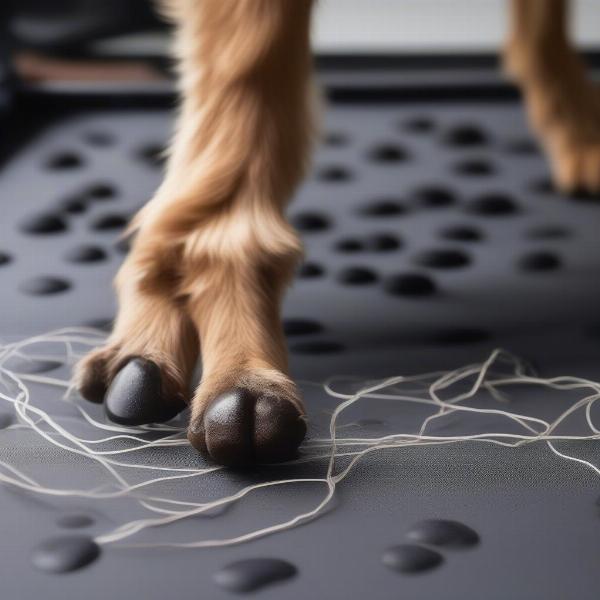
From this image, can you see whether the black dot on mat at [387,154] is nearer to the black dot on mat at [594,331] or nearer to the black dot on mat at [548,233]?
the black dot on mat at [548,233]

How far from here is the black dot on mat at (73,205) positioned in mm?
1388

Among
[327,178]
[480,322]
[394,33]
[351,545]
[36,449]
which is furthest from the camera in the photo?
[394,33]

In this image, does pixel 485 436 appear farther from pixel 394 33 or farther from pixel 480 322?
pixel 394 33

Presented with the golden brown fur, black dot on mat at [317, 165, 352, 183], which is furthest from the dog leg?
black dot on mat at [317, 165, 352, 183]

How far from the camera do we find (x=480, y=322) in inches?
42.7

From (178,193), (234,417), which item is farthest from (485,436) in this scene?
(178,193)

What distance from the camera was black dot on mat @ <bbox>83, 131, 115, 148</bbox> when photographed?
5.48ft

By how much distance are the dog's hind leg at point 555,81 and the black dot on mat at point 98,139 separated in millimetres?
670

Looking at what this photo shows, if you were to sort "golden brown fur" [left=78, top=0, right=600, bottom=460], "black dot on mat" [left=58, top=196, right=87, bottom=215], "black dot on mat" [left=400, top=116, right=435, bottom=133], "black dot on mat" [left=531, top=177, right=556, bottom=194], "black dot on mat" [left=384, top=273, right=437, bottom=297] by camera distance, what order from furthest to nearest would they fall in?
"black dot on mat" [left=400, top=116, right=435, bottom=133], "black dot on mat" [left=531, top=177, right=556, bottom=194], "black dot on mat" [left=58, top=196, right=87, bottom=215], "black dot on mat" [left=384, top=273, right=437, bottom=297], "golden brown fur" [left=78, top=0, right=600, bottom=460]

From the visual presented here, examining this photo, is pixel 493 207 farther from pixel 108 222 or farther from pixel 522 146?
pixel 108 222

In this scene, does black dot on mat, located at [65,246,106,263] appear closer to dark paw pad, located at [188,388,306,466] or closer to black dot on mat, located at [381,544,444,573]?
dark paw pad, located at [188,388,306,466]

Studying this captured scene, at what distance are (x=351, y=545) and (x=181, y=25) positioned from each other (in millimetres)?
529

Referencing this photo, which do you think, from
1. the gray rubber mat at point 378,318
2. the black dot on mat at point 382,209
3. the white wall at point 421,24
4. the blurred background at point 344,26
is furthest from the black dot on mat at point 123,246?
the white wall at point 421,24

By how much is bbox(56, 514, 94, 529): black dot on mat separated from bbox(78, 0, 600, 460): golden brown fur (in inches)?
5.4
